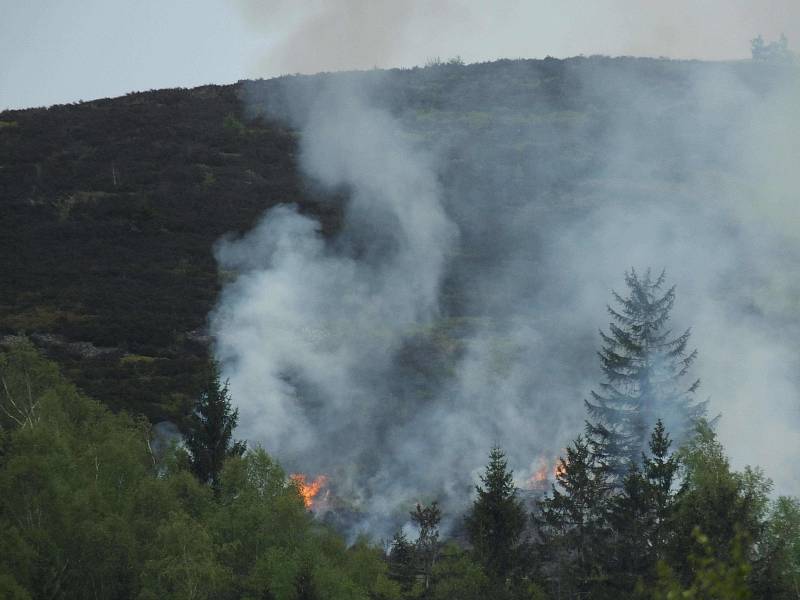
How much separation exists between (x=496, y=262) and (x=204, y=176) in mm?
18249

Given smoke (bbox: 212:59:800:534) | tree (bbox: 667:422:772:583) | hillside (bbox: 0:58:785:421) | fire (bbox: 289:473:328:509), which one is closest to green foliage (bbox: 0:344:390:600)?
fire (bbox: 289:473:328:509)

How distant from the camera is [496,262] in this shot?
189 feet

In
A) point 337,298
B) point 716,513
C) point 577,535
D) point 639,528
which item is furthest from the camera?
point 337,298

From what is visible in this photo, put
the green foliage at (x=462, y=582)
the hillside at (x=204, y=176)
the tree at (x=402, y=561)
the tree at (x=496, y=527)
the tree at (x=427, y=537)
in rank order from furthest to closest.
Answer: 1. the hillside at (x=204, y=176)
2. the tree at (x=427, y=537)
3. the tree at (x=402, y=561)
4. the tree at (x=496, y=527)
5. the green foliage at (x=462, y=582)

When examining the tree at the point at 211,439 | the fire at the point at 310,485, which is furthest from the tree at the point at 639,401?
the tree at the point at 211,439

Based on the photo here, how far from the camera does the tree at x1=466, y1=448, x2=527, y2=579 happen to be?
89.4 ft

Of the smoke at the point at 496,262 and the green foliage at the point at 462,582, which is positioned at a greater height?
the smoke at the point at 496,262

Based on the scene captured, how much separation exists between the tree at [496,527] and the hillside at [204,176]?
15.1 meters

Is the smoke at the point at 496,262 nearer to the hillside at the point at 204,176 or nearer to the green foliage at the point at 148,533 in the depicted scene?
the hillside at the point at 204,176

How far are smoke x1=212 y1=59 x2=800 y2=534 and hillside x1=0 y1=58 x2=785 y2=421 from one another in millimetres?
326

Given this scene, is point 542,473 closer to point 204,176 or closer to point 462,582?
point 462,582

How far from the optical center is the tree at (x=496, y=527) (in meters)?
27.2

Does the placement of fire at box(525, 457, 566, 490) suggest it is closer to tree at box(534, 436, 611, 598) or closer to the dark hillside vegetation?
tree at box(534, 436, 611, 598)

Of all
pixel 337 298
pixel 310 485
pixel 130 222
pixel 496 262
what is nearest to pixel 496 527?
pixel 310 485
